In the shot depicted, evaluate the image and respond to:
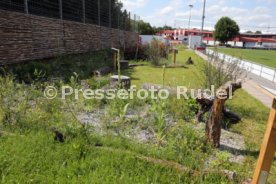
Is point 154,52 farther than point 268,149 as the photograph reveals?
Yes

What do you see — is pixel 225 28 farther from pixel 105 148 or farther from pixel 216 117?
pixel 105 148

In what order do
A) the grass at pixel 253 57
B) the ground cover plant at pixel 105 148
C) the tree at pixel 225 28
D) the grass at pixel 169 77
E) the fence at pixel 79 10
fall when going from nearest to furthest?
the ground cover plant at pixel 105 148 → the grass at pixel 253 57 → the fence at pixel 79 10 → the grass at pixel 169 77 → the tree at pixel 225 28

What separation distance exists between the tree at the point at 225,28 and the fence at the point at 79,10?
54.3m

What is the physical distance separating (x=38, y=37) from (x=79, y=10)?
4.38 metres

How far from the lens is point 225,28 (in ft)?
225

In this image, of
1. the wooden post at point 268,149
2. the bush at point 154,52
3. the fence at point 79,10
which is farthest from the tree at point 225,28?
the wooden post at point 268,149

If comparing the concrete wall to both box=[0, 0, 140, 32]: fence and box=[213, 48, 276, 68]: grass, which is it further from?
box=[213, 48, 276, 68]: grass

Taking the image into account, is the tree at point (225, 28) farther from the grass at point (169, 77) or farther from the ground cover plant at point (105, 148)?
the ground cover plant at point (105, 148)

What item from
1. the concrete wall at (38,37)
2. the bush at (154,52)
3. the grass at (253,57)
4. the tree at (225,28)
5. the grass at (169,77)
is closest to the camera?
the concrete wall at (38,37)

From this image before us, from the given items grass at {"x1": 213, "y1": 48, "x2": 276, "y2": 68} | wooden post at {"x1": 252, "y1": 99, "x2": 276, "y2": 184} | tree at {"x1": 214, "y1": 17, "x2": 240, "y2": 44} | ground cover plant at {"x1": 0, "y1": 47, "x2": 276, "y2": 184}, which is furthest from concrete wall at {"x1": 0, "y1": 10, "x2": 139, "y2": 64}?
tree at {"x1": 214, "y1": 17, "x2": 240, "y2": 44}

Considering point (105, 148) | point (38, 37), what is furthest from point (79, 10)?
point (105, 148)

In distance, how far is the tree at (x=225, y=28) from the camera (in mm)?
68500

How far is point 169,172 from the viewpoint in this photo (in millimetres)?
2826

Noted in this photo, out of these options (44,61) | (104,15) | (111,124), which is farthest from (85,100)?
(104,15)
